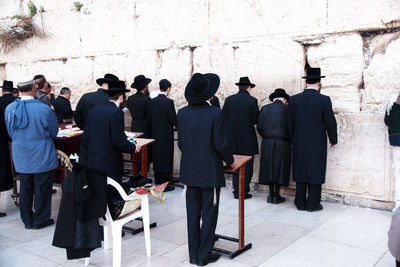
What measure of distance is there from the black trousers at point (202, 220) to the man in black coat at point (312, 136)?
2.02 metres

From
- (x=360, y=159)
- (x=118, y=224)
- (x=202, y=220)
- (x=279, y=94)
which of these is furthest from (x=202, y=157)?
(x=360, y=159)

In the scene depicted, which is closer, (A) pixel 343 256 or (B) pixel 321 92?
(A) pixel 343 256

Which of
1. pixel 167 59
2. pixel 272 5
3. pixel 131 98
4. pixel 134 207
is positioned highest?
pixel 272 5

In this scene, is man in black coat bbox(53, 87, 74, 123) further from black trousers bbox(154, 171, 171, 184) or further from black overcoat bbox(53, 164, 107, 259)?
black overcoat bbox(53, 164, 107, 259)

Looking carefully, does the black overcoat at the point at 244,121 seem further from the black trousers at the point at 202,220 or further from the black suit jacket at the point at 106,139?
the black trousers at the point at 202,220

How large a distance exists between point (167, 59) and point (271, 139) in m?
2.68

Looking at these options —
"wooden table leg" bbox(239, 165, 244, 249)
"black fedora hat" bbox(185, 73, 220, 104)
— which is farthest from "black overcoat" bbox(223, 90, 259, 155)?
"black fedora hat" bbox(185, 73, 220, 104)

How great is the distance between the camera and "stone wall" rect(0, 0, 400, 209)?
548 cm

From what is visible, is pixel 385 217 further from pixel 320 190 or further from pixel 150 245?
pixel 150 245

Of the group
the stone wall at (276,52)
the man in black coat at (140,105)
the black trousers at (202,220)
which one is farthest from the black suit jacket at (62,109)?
the black trousers at (202,220)

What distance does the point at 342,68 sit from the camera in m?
5.73

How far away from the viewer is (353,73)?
18.5 ft

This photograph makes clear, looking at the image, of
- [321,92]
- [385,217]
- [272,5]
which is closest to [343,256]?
[385,217]

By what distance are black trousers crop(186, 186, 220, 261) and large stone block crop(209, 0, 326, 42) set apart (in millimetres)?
3283
